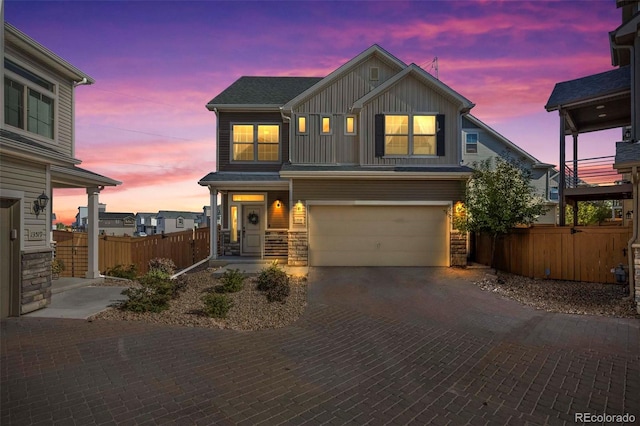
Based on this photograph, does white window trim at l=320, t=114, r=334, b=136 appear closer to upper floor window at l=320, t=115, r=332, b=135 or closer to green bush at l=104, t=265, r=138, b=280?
upper floor window at l=320, t=115, r=332, b=135

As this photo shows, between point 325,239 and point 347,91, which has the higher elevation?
point 347,91

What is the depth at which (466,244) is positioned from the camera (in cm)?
1338

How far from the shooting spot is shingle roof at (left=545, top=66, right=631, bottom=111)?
12.7 metres

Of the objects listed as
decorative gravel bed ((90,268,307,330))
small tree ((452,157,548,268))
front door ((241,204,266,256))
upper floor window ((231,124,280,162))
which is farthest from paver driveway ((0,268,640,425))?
upper floor window ((231,124,280,162))

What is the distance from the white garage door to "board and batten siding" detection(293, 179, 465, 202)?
411 millimetres

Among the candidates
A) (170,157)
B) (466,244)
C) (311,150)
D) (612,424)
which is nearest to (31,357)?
(612,424)

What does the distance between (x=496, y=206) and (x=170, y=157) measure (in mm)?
21939

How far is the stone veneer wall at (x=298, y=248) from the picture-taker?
1344 cm

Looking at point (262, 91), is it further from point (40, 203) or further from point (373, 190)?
point (40, 203)

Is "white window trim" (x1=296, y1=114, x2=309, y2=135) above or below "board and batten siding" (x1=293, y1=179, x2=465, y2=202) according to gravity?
above

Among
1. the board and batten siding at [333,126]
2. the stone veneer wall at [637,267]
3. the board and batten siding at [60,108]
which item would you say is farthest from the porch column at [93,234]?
the stone veneer wall at [637,267]

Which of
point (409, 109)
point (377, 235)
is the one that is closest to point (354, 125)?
point (409, 109)

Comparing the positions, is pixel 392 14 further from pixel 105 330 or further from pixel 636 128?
pixel 105 330

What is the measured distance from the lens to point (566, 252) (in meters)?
11.2
